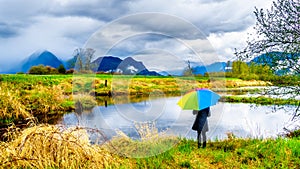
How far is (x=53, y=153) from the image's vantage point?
5.29 m

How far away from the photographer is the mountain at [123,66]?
5805 millimetres

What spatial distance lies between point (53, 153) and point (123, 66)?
197 centimetres

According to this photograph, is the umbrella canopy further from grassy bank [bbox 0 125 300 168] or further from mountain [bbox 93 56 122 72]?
mountain [bbox 93 56 122 72]

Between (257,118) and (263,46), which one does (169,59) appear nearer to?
(263,46)

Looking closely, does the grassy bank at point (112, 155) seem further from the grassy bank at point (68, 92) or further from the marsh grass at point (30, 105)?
the marsh grass at point (30, 105)

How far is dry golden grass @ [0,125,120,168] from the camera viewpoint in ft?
16.6

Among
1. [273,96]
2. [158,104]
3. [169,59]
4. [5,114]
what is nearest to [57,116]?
[5,114]

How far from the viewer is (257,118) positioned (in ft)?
45.7

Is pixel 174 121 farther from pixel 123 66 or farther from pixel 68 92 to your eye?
pixel 68 92

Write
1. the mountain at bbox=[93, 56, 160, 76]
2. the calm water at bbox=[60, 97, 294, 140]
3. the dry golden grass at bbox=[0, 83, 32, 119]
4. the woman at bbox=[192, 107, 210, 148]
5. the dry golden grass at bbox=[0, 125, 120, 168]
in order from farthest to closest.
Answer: the dry golden grass at bbox=[0, 83, 32, 119]
the calm water at bbox=[60, 97, 294, 140]
the woman at bbox=[192, 107, 210, 148]
the mountain at bbox=[93, 56, 160, 76]
the dry golden grass at bbox=[0, 125, 120, 168]

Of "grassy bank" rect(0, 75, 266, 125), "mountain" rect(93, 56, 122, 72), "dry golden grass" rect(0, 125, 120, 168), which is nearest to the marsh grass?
"grassy bank" rect(0, 75, 266, 125)

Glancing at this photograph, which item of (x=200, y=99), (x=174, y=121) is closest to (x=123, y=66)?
(x=200, y=99)

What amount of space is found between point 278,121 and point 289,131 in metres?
2.96

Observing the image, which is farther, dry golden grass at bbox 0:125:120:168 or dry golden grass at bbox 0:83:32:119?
dry golden grass at bbox 0:83:32:119
